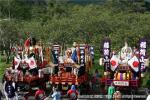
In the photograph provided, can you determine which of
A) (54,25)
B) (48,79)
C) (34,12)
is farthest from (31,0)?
(48,79)

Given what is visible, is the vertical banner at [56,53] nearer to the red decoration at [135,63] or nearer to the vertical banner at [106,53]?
the vertical banner at [106,53]

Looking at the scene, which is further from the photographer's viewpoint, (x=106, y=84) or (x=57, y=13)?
(x=57, y=13)

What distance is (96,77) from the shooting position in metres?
28.0

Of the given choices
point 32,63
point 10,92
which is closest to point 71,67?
point 32,63

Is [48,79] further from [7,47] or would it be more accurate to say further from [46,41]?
[7,47]

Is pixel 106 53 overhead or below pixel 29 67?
overhead

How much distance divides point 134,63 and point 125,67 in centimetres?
50

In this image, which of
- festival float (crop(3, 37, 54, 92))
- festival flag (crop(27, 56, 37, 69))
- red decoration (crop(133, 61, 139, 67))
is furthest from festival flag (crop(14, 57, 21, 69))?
red decoration (crop(133, 61, 139, 67))

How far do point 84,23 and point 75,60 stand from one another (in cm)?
1313

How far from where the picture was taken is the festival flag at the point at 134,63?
25.6 m

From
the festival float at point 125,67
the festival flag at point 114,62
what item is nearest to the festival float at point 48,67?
the festival float at point 125,67

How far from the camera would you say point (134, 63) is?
2567cm

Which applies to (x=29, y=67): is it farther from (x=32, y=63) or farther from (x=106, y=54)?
(x=106, y=54)

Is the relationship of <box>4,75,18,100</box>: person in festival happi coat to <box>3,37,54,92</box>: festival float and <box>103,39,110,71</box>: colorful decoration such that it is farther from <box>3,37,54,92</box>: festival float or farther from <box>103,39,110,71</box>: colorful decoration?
<box>103,39,110,71</box>: colorful decoration
